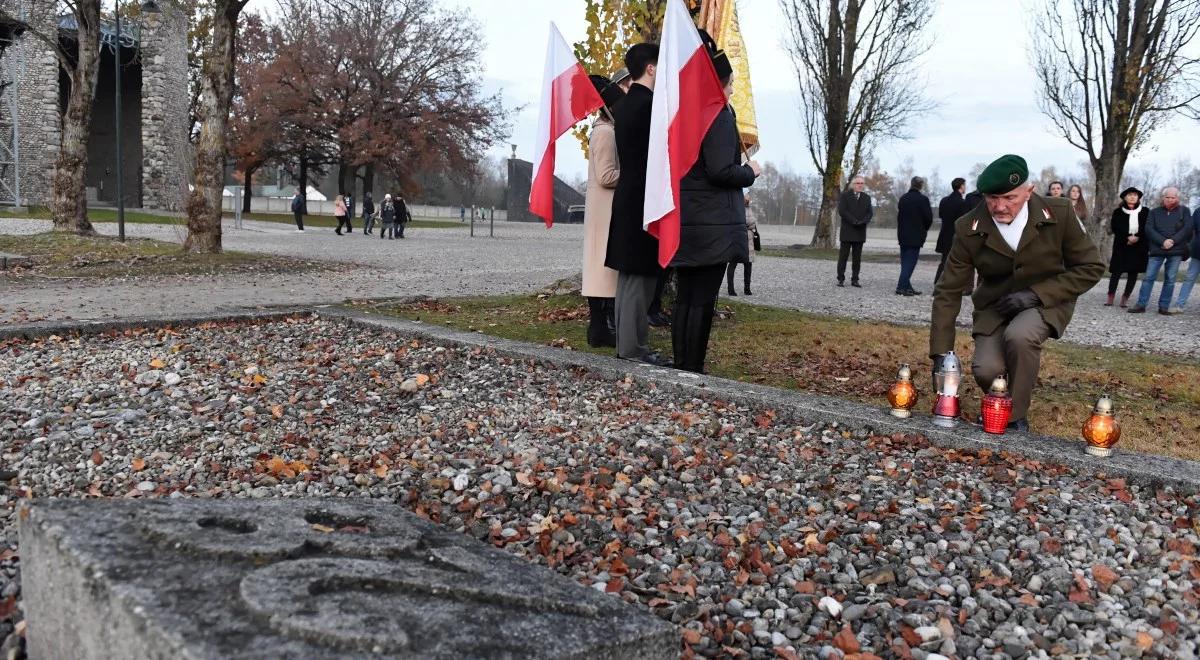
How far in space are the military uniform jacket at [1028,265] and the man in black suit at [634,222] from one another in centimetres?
177

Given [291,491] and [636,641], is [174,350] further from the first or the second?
[636,641]

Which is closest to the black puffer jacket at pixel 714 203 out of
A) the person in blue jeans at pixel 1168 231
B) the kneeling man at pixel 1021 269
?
the kneeling man at pixel 1021 269

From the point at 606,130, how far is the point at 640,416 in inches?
90.8

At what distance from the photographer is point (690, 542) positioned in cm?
303

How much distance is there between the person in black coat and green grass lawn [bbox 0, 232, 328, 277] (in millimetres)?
9572

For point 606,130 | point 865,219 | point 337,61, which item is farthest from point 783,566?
point 337,61

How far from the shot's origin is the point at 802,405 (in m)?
4.45

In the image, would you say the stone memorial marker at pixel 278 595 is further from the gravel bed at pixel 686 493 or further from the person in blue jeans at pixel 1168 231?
the person in blue jeans at pixel 1168 231

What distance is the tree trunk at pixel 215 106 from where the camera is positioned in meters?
13.0

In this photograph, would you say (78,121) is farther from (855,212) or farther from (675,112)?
(675,112)

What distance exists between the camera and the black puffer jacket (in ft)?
16.7

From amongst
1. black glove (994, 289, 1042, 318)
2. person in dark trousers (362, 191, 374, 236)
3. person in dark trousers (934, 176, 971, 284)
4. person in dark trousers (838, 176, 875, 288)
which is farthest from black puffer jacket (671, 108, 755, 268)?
person in dark trousers (362, 191, 374, 236)

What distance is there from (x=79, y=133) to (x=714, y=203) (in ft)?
51.3

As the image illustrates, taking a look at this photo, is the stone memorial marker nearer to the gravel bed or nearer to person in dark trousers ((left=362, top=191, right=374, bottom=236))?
the gravel bed
